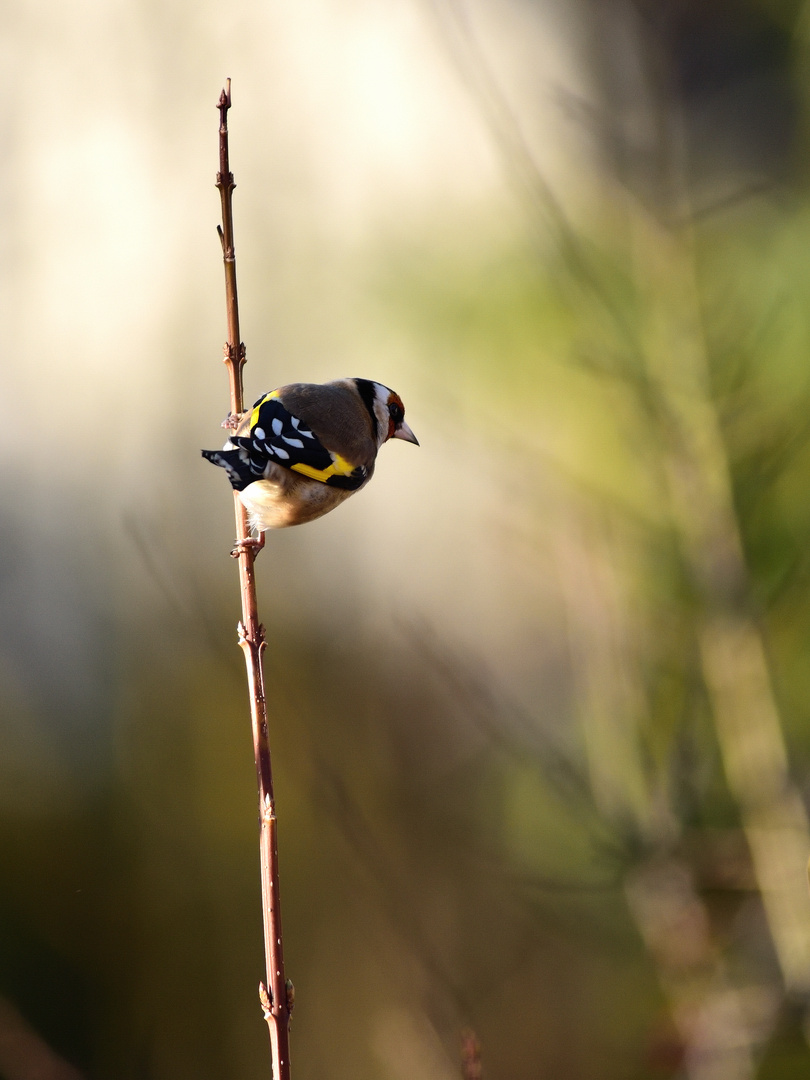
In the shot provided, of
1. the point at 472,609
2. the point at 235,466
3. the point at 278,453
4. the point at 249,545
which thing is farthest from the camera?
the point at 472,609

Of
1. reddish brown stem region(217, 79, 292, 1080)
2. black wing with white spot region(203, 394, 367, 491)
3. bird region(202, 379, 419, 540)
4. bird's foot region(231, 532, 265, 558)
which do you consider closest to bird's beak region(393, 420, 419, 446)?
bird region(202, 379, 419, 540)

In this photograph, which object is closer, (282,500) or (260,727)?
(260,727)

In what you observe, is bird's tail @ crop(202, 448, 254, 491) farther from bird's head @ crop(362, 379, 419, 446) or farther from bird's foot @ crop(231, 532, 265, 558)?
bird's head @ crop(362, 379, 419, 446)

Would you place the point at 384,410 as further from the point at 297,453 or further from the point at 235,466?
the point at 235,466

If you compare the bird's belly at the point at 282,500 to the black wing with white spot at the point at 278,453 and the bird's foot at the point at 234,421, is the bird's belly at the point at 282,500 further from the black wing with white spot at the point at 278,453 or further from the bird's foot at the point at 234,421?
the bird's foot at the point at 234,421

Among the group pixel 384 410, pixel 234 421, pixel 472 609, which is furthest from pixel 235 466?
pixel 472 609

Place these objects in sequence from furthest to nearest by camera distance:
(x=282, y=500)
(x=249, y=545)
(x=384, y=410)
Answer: (x=384, y=410)
(x=282, y=500)
(x=249, y=545)
